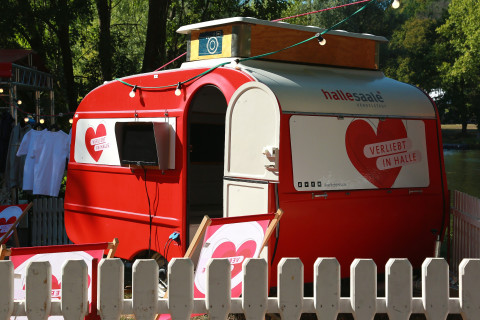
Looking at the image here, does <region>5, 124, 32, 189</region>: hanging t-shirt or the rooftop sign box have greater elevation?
the rooftop sign box

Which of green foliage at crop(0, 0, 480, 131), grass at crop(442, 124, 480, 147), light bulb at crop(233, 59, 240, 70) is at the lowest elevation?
light bulb at crop(233, 59, 240, 70)

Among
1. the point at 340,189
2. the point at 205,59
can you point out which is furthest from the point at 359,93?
the point at 205,59

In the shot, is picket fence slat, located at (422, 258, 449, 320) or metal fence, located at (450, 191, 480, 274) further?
metal fence, located at (450, 191, 480, 274)

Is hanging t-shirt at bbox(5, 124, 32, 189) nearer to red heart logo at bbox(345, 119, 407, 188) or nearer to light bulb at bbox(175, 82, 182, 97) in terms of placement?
light bulb at bbox(175, 82, 182, 97)

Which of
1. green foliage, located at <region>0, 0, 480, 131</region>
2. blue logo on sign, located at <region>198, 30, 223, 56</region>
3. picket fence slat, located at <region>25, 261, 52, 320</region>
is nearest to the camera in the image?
picket fence slat, located at <region>25, 261, 52, 320</region>

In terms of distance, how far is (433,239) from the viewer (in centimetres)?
793

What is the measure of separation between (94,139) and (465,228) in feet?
15.1

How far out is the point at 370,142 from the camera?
289 inches

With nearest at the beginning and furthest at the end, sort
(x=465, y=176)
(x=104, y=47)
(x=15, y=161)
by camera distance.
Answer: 1. (x=15, y=161)
2. (x=104, y=47)
3. (x=465, y=176)

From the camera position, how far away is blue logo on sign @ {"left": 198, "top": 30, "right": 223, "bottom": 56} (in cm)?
769

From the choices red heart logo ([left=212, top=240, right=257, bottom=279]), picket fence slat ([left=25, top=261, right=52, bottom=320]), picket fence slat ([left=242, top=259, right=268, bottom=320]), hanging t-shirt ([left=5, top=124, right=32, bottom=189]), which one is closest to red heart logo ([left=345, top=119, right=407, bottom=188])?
red heart logo ([left=212, top=240, right=257, bottom=279])

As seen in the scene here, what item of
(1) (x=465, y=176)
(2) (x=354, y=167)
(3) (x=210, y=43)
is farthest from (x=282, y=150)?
(1) (x=465, y=176)

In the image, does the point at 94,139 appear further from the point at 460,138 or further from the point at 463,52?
the point at 460,138

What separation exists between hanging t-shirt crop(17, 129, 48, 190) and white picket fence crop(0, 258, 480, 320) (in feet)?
22.7
